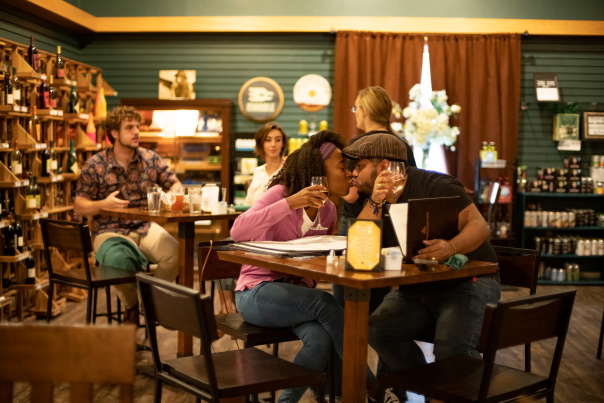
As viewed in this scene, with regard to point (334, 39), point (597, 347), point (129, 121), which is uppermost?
point (334, 39)

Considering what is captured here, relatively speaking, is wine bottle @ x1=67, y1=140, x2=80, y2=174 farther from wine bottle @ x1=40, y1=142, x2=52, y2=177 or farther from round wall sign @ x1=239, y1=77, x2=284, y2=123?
round wall sign @ x1=239, y1=77, x2=284, y2=123

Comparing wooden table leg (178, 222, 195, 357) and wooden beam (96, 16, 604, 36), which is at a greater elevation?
wooden beam (96, 16, 604, 36)

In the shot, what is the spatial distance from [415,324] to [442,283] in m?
0.22

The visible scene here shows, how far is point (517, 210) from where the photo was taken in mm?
6852

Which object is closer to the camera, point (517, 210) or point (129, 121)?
point (129, 121)

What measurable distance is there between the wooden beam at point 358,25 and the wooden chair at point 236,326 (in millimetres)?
4586

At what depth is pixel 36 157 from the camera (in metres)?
5.02

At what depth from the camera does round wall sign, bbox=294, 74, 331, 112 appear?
7027 mm

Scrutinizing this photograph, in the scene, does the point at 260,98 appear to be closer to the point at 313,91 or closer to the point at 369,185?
the point at 313,91

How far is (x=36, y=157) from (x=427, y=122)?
375cm

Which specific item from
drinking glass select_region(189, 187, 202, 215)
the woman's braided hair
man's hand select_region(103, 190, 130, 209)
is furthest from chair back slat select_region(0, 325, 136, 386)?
man's hand select_region(103, 190, 130, 209)

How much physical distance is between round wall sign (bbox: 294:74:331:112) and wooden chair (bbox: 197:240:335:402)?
446 centimetres

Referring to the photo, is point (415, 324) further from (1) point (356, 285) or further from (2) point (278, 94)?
(2) point (278, 94)

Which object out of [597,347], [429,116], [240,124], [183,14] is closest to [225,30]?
[183,14]
